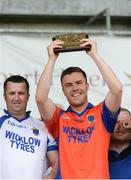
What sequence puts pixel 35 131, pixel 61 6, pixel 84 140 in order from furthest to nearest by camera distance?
pixel 61 6
pixel 35 131
pixel 84 140

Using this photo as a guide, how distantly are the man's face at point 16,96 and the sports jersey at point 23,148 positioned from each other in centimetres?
6

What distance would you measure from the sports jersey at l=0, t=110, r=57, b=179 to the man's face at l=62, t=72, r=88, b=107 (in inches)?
9.7

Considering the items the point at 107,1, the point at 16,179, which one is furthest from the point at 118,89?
the point at 107,1

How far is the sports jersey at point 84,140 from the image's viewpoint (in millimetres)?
1768

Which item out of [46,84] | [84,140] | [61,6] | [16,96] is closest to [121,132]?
[84,140]

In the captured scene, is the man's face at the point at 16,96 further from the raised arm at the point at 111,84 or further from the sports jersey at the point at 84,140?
the raised arm at the point at 111,84

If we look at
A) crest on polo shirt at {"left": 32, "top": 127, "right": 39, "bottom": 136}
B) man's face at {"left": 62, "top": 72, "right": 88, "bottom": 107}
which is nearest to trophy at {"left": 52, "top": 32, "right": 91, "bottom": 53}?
man's face at {"left": 62, "top": 72, "right": 88, "bottom": 107}

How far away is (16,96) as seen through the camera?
199 cm

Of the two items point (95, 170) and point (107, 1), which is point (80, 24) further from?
point (95, 170)

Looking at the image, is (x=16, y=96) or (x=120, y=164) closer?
(x=120, y=164)

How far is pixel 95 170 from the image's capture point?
1.76m

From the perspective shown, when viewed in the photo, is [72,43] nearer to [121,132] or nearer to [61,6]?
[121,132]

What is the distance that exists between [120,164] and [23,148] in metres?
0.43

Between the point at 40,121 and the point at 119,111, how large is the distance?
42cm
